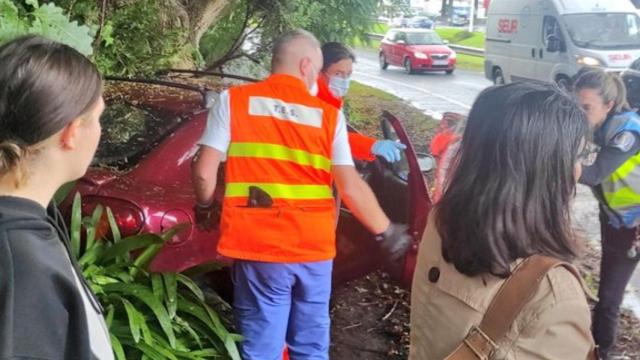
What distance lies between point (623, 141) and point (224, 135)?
1.98 metres

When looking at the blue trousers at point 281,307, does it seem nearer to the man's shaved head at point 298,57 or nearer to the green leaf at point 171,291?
the green leaf at point 171,291

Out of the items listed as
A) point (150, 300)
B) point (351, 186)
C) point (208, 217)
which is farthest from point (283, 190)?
point (150, 300)

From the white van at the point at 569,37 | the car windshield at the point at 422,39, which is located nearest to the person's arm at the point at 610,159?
the white van at the point at 569,37

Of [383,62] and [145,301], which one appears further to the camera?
[383,62]

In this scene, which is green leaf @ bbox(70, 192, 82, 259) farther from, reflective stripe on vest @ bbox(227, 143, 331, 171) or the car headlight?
the car headlight

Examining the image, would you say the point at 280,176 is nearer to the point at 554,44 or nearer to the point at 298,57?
the point at 298,57

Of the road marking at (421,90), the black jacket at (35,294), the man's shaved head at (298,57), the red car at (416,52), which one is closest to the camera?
the black jacket at (35,294)

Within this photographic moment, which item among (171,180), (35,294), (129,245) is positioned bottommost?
(129,245)

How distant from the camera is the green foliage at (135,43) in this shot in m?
6.38

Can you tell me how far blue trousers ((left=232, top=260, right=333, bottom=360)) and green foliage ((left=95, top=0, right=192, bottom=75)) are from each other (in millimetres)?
3461

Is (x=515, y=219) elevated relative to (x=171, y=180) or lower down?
elevated

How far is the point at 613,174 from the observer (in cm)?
374

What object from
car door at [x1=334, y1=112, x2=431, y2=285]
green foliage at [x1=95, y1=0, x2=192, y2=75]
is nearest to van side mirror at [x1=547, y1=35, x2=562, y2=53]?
green foliage at [x1=95, y1=0, x2=192, y2=75]

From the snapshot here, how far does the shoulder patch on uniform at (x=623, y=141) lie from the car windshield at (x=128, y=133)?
93.6 inches
